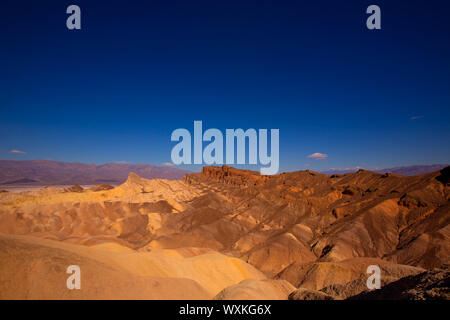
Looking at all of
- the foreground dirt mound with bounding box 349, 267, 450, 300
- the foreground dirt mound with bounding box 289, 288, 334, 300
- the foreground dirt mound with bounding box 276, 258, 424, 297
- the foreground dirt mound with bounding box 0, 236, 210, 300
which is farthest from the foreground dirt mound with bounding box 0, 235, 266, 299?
the foreground dirt mound with bounding box 276, 258, 424, 297

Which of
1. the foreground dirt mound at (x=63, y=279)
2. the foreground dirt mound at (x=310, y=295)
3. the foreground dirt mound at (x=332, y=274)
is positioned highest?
the foreground dirt mound at (x=63, y=279)

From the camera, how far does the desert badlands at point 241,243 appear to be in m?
6.55

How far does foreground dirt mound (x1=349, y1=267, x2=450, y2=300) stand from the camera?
625cm

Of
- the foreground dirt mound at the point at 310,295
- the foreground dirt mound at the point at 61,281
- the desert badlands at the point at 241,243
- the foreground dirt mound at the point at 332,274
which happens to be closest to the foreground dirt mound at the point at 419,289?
the desert badlands at the point at 241,243

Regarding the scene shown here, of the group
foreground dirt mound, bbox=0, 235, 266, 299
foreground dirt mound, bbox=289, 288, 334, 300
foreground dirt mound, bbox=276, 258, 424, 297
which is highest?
foreground dirt mound, bbox=0, 235, 266, 299

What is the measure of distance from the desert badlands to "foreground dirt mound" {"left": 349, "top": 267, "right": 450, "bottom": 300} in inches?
1.8

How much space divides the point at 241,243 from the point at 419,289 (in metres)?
18.1

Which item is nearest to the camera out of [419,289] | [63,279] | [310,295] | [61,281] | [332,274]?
[61,281]

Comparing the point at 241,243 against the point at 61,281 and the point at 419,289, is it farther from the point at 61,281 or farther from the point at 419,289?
the point at 61,281

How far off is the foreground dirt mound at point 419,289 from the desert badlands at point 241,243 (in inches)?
1.8

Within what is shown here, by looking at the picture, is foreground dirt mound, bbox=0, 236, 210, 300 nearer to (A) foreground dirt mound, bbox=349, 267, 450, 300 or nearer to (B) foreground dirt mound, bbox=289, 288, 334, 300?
(B) foreground dirt mound, bbox=289, 288, 334, 300

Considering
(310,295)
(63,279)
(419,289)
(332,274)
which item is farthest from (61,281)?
(332,274)

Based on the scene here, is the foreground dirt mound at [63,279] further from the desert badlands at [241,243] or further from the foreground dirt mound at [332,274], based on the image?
the foreground dirt mound at [332,274]

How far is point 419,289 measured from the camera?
23.9 ft
